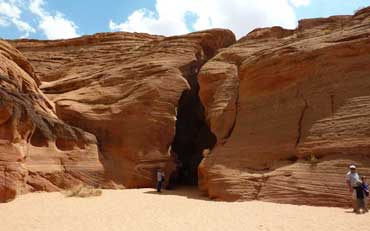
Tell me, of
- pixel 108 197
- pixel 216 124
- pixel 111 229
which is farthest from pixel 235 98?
pixel 111 229

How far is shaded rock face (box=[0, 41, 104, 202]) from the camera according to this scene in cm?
1496

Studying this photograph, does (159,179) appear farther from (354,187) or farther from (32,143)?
(354,187)

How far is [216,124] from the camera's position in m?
17.8

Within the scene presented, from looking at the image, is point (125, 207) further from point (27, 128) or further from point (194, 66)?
point (194, 66)

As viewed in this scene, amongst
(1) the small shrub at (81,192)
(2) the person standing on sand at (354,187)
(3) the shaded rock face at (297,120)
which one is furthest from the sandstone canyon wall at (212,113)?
(1) the small shrub at (81,192)

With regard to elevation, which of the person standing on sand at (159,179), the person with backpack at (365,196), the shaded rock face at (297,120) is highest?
the shaded rock face at (297,120)

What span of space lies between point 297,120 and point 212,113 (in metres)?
4.60

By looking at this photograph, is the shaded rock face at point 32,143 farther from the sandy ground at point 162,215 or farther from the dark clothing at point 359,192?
the dark clothing at point 359,192

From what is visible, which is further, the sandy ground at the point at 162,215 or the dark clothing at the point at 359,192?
the dark clothing at the point at 359,192

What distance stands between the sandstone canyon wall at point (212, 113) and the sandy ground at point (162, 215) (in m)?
1.33

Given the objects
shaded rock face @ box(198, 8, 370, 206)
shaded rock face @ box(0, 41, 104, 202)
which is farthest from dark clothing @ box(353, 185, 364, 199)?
shaded rock face @ box(0, 41, 104, 202)

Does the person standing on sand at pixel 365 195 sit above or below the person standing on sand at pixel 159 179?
above

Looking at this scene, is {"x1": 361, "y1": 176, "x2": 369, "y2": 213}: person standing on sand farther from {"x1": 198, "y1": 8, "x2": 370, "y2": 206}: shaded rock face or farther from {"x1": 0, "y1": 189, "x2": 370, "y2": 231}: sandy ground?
{"x1": 198, "y1": 8, "x2": 370, "y2": 206}: shaded rock face

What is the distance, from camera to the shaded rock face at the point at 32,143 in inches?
589
